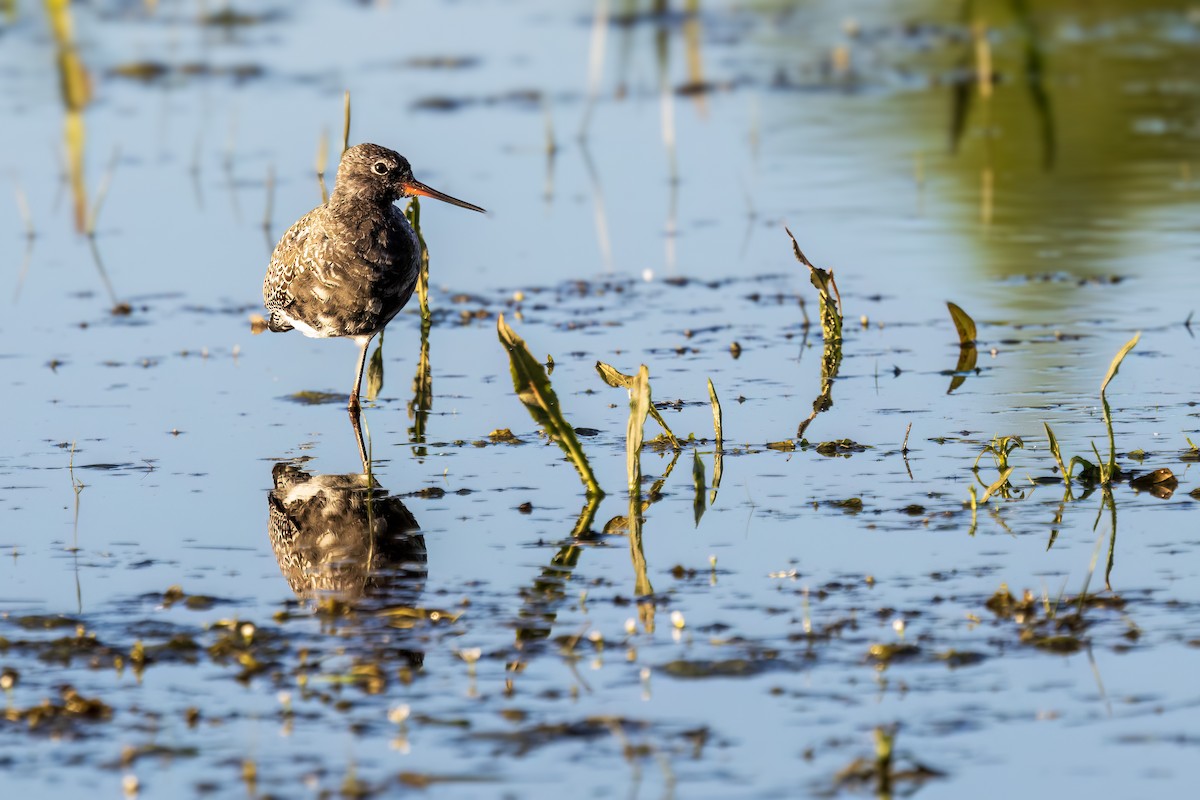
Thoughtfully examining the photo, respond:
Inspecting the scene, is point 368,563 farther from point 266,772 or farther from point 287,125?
point 287,125

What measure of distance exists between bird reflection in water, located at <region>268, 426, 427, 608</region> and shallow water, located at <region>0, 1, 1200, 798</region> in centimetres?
6

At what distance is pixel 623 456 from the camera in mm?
8516

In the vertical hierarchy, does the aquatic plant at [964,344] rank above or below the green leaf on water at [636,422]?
above

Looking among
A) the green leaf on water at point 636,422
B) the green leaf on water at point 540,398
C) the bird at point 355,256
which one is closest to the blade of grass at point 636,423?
the green leaf on water at point 636,422

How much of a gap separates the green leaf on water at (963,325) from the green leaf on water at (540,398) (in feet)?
9.66

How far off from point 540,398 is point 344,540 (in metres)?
0.98

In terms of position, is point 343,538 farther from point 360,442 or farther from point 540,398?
point 360,442

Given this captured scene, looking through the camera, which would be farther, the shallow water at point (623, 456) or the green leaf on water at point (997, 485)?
the green leaf on water at point (997, 485)

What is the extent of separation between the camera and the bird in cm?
927

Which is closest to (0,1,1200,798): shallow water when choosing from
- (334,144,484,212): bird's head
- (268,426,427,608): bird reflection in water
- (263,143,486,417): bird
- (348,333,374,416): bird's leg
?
(268,426,427,608): bird reflection in water

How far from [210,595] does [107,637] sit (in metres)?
0.53

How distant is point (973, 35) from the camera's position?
23359 millimetres

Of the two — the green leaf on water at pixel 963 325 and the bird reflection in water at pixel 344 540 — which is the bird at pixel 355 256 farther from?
the green leaf on water at pixel 963 325

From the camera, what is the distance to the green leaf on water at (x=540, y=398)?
760cm
